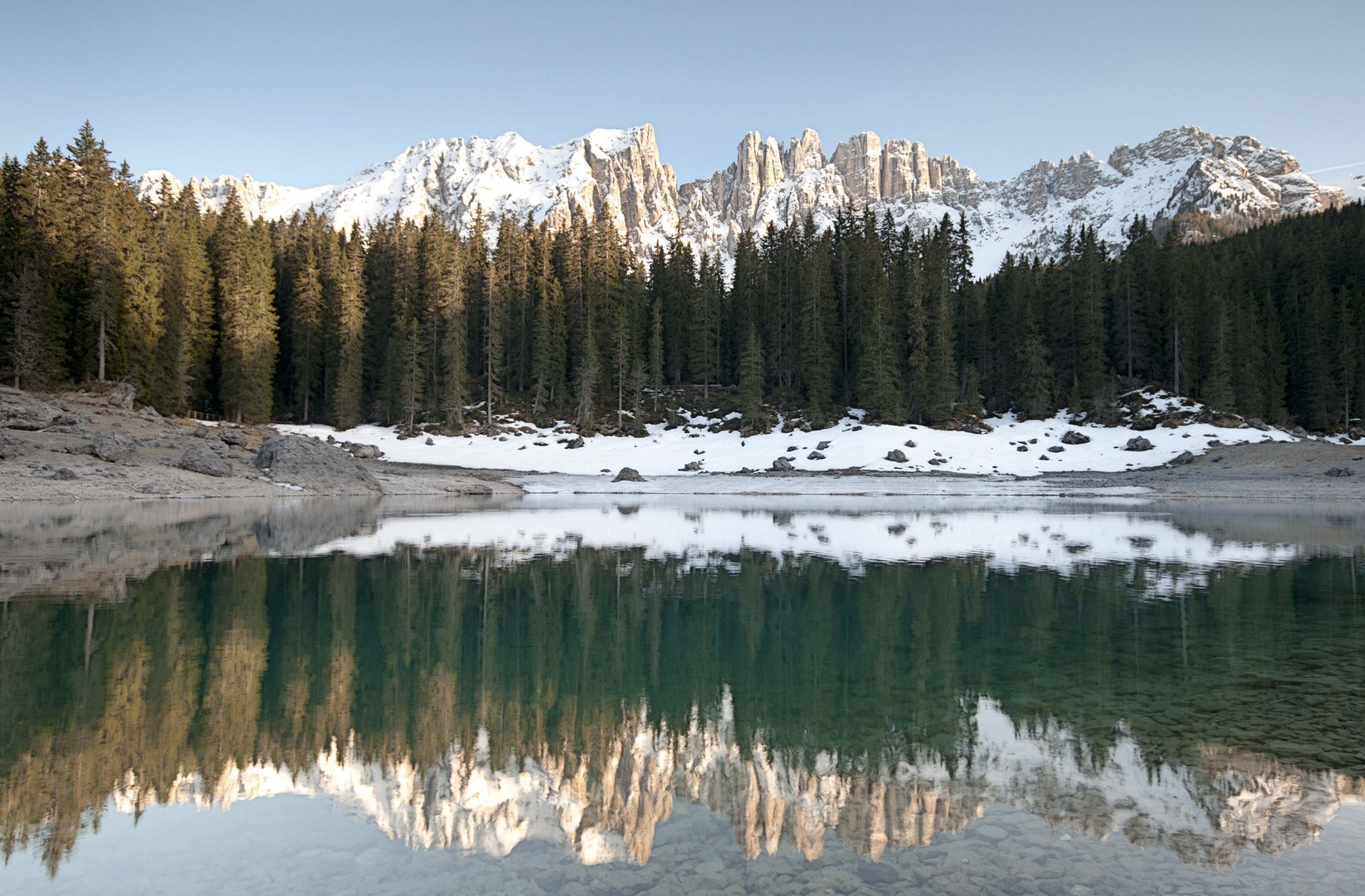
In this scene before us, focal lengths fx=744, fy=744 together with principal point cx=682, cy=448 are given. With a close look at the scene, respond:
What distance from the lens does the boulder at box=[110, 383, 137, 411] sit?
45656 mm

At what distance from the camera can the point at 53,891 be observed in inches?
157

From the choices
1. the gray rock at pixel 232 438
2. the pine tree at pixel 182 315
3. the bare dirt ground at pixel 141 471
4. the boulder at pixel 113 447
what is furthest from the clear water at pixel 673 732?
the pine tree at pixel 182 315

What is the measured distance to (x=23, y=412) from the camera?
35344mm

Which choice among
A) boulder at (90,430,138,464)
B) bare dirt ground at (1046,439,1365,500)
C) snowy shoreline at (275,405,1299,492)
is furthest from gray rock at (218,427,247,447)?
bare dirt ground at (1046,439,1365,500)

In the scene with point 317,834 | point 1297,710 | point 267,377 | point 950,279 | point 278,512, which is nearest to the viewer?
point 317,834

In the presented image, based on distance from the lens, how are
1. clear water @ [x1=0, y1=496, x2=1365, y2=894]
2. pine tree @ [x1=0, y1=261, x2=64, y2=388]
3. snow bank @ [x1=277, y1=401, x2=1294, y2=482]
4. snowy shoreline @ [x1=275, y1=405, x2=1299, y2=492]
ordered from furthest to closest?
snow bank @ [x1=277, y1=401, x2=1294, y2=482] < snowy shoreline @ [x1=275, y1=405, x2=1299, y2=492] < pine tree @ [x1=0, y1=261, x2=64, y2=388] < clear water @ [x1=0, y1=496, x2=1365, y2=894]

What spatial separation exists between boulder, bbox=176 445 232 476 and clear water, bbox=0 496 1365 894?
2452 cm

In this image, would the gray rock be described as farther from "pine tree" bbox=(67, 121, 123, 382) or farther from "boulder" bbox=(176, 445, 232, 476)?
"pine tree" bbox=(67, 121, 123, 382)

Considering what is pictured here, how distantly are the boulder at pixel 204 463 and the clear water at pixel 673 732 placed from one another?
24.5 m

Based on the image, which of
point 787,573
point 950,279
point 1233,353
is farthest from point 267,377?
point 1233,353

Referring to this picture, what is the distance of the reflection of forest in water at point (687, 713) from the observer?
5.11 metres

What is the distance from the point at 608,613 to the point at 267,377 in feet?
199

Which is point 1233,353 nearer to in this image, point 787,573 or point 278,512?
point 787,573

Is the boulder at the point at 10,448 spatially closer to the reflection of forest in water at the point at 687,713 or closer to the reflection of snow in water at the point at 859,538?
the reflection of snow in water at the point at 859,538
